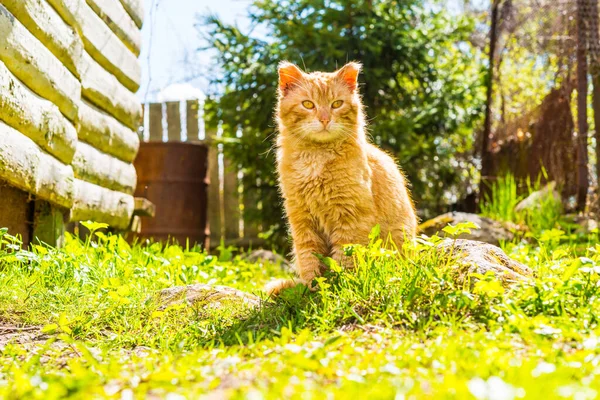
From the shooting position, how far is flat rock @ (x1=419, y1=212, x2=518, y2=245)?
6.06m

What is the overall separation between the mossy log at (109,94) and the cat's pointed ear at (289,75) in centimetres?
191

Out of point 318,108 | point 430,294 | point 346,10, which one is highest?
point 346,10

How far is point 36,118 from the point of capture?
3832 millimetres

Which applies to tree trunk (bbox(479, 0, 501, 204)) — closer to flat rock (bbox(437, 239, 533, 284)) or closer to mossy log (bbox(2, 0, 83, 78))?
flat rock (bbox(437, 239, 533, 284))

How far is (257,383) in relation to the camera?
1.80 meters

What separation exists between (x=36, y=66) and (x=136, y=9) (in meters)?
2.34

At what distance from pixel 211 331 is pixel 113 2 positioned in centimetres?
365

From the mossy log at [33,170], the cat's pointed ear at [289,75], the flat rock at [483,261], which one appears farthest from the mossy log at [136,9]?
the flat rock at [483,261]

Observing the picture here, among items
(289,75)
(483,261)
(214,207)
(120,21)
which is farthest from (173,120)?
(483,261)

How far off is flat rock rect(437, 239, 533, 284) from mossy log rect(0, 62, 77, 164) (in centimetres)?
249

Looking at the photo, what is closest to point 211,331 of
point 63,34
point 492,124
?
point 63,34

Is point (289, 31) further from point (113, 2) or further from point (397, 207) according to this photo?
point (397, 207)

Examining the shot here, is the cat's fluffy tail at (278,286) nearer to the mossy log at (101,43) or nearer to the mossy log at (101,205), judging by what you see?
the mossy log at (101,205)

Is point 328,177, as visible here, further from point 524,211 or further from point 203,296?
point 524,211
